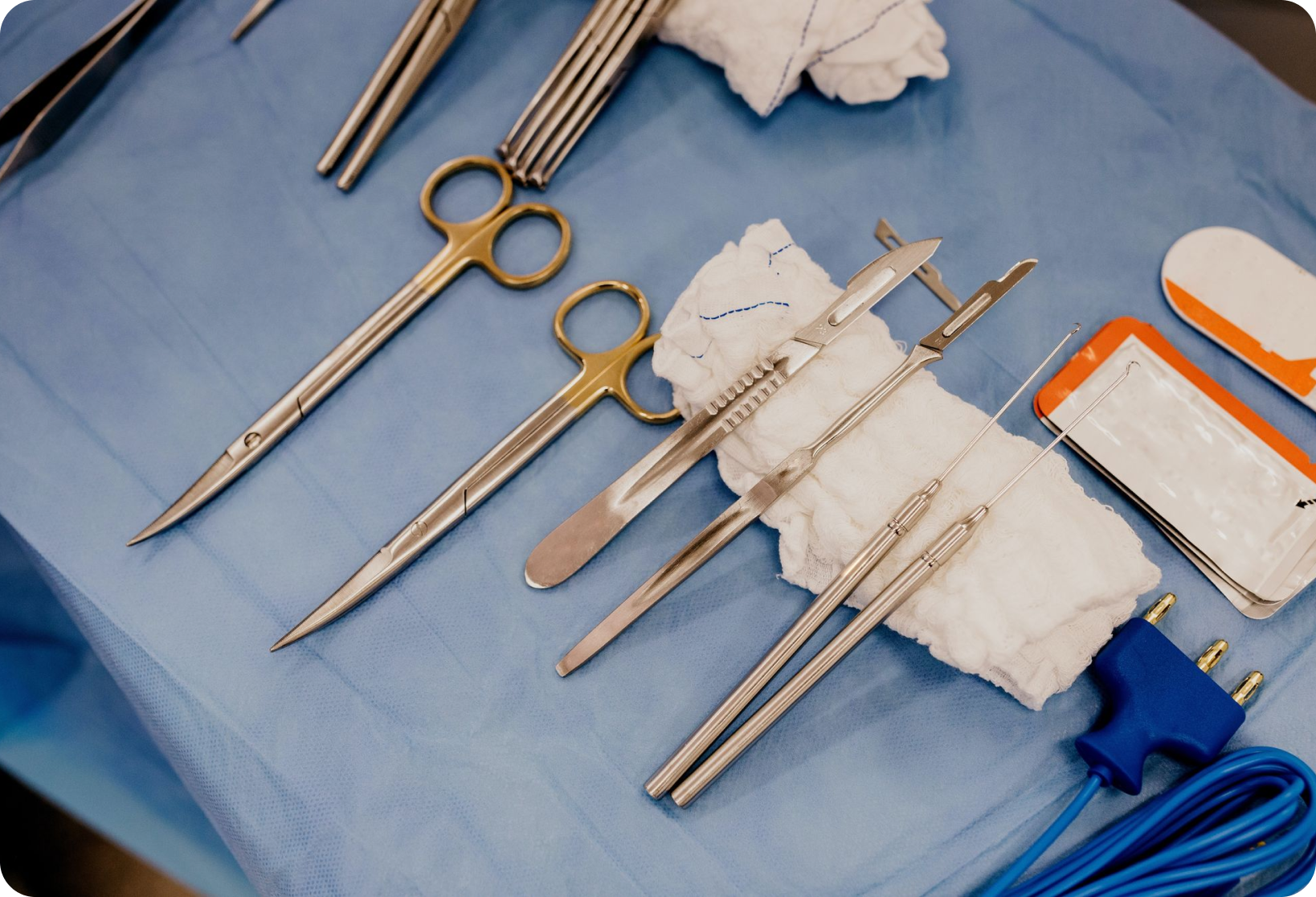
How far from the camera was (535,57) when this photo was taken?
1.01 metres

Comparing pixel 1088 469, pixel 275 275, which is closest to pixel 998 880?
pixel 1088 469

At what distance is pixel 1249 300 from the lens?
0.92 metres

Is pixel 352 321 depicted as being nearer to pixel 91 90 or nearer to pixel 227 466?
pixel 227 466

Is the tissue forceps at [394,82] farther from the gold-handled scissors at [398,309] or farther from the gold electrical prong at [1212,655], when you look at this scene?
the gold electrical prong at [1212,655]

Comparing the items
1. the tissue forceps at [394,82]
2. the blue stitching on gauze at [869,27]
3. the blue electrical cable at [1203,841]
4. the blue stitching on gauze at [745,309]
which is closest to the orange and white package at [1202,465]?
the blue electrical cable at [1203,841]

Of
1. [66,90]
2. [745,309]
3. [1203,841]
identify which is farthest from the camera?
[66,90]

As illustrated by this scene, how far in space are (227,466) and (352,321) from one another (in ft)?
0.63

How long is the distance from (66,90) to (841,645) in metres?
0.98

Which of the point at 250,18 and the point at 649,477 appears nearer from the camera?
the point at 649,477

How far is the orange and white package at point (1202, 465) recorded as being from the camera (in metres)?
0.81

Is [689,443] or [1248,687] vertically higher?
[689,443]

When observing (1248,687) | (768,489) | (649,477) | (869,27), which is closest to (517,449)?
(649,477)

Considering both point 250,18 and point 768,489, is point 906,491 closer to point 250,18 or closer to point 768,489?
point 768,489

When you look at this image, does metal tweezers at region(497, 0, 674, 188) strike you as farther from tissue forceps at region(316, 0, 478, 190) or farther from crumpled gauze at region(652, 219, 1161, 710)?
crumpled gauze at region(652, 219, 1161, 710)
